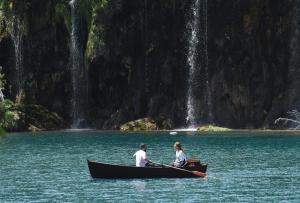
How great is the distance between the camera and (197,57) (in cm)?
11694

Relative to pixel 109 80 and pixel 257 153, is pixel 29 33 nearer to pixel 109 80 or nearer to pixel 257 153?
pixel 109 80

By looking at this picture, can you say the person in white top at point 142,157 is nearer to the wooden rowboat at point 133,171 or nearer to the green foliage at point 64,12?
the wooden rowboat at point 133,171

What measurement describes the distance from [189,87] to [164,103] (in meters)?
4.46

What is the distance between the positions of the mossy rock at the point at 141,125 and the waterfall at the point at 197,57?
645 cm

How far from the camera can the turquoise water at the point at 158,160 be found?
41.5 m

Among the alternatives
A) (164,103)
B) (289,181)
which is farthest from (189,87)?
(289,181)

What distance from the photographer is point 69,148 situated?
78500 millimetres

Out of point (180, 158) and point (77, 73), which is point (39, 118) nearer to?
point (77, 73)

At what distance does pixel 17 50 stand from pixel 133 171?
7618 cm

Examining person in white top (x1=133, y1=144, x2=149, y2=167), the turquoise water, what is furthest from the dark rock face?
person in white top (x1=133, y1=144, x2=149, y2=167)

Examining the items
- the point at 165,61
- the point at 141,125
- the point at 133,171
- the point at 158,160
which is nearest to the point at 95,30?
the point at 165,61

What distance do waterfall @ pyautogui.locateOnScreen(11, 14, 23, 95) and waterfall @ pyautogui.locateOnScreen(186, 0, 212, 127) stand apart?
981 inches

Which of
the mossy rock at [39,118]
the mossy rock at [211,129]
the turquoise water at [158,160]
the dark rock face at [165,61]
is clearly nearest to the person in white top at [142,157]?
the turquoise water at [158,160]

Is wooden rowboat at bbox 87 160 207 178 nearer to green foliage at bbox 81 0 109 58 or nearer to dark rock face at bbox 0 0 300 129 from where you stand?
dark rock face at bbox 0 0 300 129
